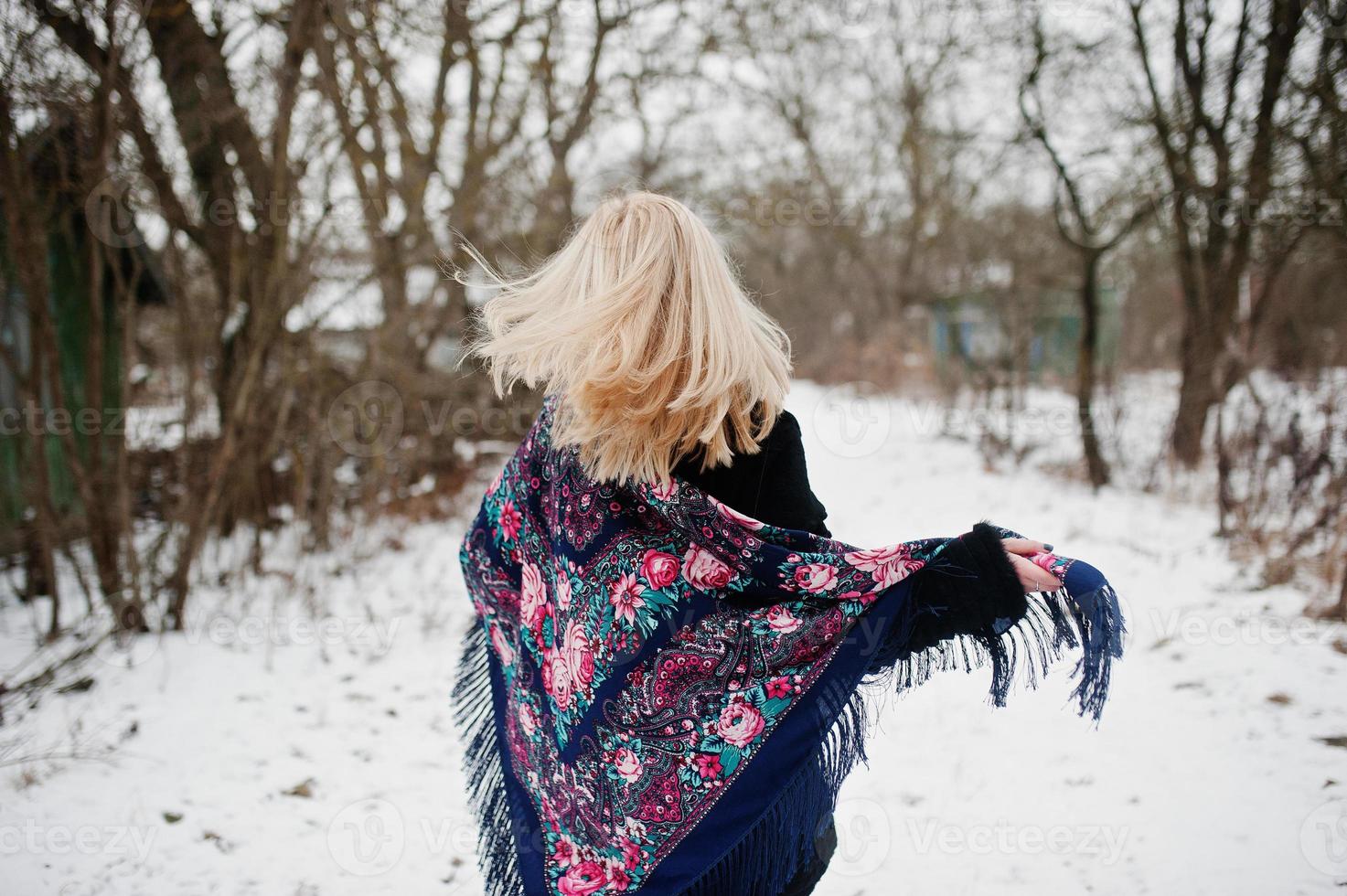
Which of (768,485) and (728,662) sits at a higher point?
(768,485)

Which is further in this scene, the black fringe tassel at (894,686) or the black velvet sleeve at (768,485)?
the black velvet sleeve at (768,485)

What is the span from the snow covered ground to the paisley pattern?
0.31m

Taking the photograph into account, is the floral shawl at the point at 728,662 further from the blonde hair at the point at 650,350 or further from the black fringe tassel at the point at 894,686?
the blonde hair at the point at 650,350

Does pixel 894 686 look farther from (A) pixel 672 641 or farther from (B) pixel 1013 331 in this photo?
(B) pixel 1013 331

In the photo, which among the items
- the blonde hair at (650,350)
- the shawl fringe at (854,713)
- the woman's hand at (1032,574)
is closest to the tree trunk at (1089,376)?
the shawl fringe at (854,713)

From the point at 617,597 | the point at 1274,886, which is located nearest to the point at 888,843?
the point at 1274,886

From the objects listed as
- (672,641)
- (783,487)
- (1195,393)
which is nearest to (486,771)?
(672,641)

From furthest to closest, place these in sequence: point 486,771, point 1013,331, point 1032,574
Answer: point 1013,331 → point 486,771 → point 1032,574

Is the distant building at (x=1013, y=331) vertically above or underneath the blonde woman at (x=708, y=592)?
above

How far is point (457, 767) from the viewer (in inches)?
133

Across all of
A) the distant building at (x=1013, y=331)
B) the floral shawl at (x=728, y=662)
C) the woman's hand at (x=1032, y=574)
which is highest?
the distant building at (x=1013, y=331)

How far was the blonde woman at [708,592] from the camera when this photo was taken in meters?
1.58

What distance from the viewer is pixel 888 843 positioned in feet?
9.26

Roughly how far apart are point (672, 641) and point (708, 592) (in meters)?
0.13
